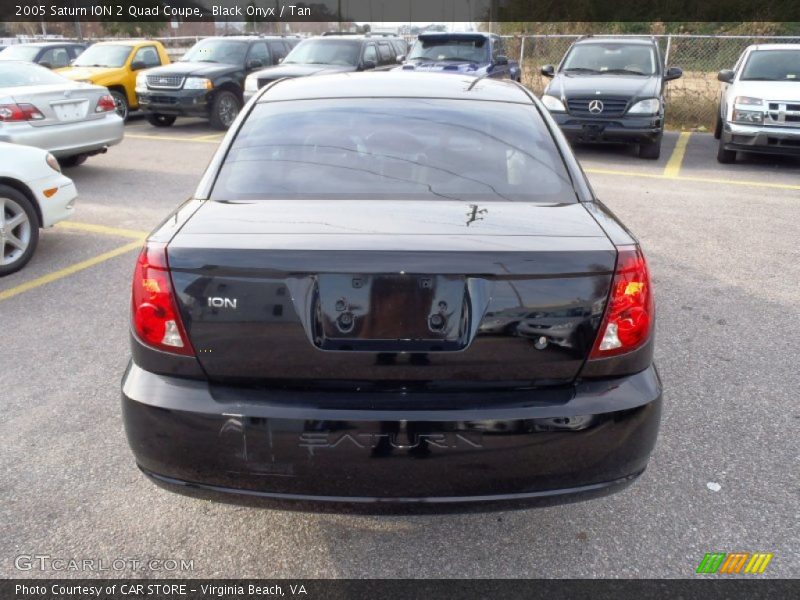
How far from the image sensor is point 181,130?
14.4 meters

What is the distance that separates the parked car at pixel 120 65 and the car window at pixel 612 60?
8.90 m

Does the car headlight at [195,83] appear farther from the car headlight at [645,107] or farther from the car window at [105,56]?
the car headlight at [645,107]

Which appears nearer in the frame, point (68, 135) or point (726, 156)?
point (68, 135)

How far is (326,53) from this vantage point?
13906 millimetres

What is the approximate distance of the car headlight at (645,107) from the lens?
10.5 meters

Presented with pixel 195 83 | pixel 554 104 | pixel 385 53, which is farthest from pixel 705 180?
pixel 195 83

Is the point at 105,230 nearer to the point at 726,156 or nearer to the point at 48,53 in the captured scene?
the point at 726,156

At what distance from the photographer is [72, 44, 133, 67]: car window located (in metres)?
14.7

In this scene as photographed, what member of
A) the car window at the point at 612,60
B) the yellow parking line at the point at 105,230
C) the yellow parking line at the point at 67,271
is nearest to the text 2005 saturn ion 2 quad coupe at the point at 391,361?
the yellow parking line at the point at 67,271

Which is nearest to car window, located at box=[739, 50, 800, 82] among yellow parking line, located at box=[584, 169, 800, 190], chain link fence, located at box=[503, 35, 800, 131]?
yellow parking line, located at box=[584, 169, 800, 190]

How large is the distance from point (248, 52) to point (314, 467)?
1422 cm

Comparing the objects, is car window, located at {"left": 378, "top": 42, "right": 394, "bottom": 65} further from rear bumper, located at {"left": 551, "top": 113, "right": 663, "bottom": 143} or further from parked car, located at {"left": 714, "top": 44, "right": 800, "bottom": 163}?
parked car, located at {"left": 714, "top": 44, "right": 800, "bottom": 163}

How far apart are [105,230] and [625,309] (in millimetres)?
6010

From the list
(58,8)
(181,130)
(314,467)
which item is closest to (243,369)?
(314,467)
